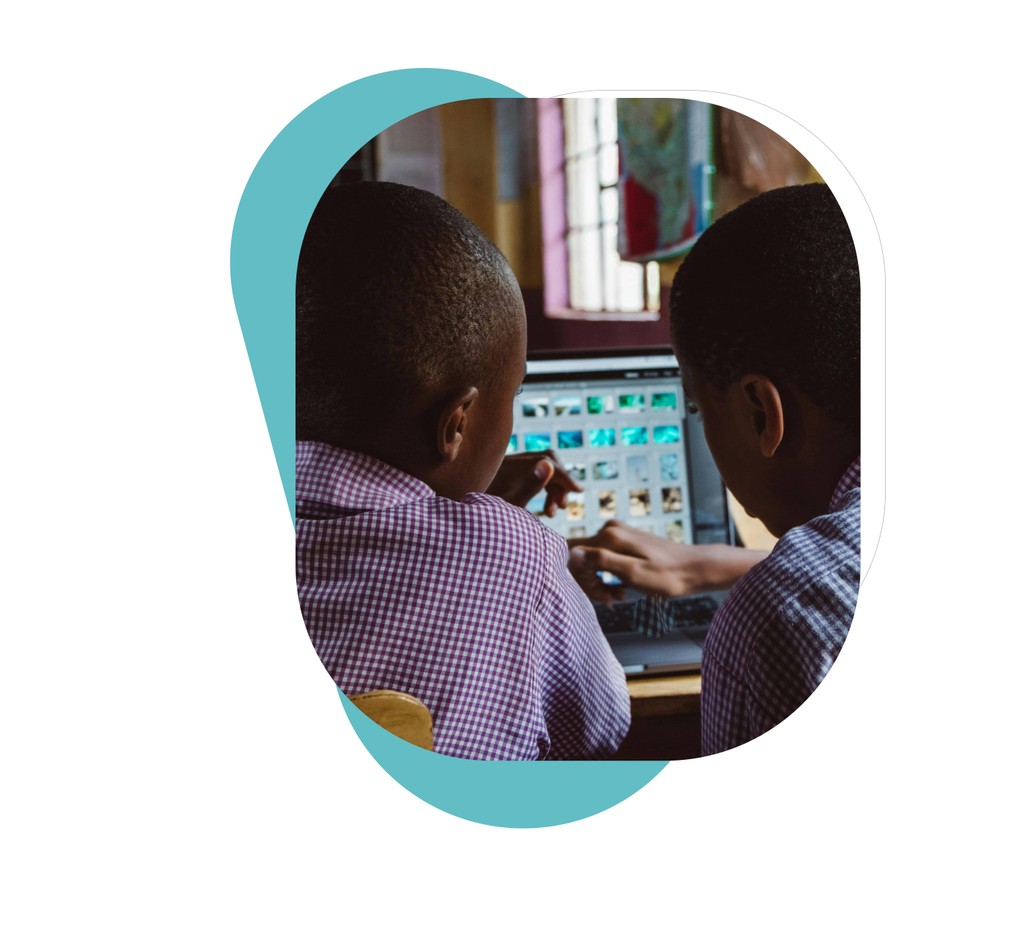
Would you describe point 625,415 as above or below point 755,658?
above

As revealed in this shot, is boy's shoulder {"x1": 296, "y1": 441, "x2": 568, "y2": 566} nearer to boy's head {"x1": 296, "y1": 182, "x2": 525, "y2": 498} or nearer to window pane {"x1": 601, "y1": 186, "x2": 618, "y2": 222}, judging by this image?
boy's head {"x1": 296, "y1": 182, "x2": 525, "y2": 498}

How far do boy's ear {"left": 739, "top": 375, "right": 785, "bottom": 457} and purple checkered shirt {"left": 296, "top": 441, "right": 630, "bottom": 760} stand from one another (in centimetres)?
23

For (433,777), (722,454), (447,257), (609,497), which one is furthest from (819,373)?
(433,777)

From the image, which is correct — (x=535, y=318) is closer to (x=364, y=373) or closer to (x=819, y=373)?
(x=364, y=373)

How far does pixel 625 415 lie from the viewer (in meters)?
1.06

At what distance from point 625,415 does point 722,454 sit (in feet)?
0.36

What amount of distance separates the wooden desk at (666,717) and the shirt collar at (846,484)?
22 centimetres

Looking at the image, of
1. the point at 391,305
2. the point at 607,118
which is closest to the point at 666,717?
the point at 391,305

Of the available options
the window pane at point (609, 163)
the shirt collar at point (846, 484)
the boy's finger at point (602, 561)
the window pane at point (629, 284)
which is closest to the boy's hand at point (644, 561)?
the boy's finger at point (602, 561)

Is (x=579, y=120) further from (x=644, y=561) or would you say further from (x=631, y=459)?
(x=644, y=561)

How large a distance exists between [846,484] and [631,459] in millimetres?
217

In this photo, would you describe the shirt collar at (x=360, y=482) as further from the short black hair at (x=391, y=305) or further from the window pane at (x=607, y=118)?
the window pane at (x=607, y=118)

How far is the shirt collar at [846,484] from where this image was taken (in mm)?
1004

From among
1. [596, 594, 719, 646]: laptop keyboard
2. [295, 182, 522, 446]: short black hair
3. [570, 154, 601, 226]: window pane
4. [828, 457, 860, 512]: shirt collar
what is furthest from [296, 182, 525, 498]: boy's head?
[828, 457, 860, 512]: shirt collar
